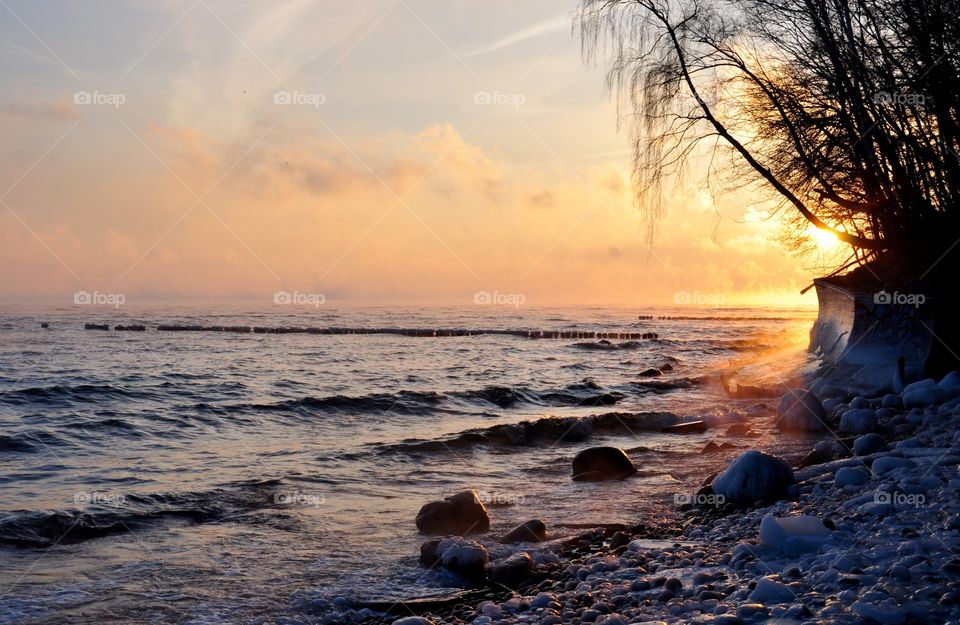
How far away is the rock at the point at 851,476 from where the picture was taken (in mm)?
7027

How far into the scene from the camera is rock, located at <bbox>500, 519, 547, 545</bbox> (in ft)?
23.3

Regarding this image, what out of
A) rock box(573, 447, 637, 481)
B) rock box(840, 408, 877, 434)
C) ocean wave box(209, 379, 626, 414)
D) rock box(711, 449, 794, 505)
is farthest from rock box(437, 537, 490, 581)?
ocean wave box(209, 379, 626, 414)

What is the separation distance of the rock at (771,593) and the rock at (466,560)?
7.51 feet

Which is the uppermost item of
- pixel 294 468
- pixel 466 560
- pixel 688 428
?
pixel 466 560

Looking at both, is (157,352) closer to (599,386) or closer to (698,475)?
(599,386)

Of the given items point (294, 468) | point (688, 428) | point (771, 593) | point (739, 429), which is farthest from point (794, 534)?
point (688, 428)

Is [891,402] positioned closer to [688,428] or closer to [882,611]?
[688,428]

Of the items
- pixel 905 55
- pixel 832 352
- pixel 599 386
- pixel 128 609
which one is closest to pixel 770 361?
pixel 599 386

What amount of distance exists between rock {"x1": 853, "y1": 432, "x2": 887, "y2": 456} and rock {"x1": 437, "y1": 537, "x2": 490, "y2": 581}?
4.80 meters

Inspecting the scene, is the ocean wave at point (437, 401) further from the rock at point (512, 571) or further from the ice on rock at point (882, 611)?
the ice on rock at point (882, 611)

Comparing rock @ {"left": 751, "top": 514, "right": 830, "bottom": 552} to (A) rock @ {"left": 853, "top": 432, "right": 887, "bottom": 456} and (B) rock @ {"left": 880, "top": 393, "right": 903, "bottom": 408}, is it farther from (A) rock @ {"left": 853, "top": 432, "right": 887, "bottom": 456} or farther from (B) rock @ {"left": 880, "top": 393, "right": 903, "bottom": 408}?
(B) rock @ {"left": 880, "top": 393, "right": 903, "bottom": 408}

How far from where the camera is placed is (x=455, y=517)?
7.73m

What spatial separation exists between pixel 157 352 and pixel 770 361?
25.1 metres

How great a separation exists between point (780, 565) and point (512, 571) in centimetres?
200
